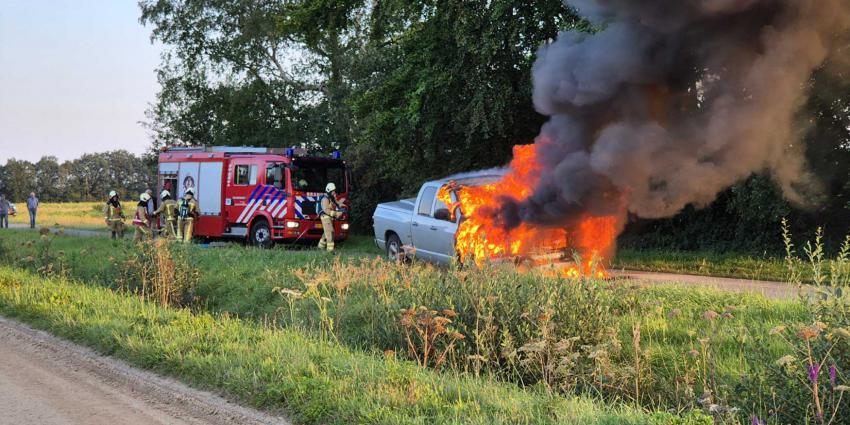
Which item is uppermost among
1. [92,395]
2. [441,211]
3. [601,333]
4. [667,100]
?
[667,100]

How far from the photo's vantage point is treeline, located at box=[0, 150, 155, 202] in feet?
331

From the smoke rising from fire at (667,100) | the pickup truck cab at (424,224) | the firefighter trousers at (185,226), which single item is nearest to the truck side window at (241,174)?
the firefighter trousers at (185,226)

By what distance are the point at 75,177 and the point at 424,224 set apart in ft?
359

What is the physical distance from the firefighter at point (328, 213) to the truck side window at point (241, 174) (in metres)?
2.41

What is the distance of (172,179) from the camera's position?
21.5 m

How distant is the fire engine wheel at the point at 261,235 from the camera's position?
60.6 feet

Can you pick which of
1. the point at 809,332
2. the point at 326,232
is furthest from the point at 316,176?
the point at 809,332

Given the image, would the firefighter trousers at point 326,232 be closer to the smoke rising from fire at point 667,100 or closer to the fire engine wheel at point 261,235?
the fire engine wheel at point 261,235

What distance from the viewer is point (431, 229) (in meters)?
12.0

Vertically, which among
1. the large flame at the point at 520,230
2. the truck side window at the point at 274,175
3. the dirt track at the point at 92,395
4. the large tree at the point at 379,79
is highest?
the large tree at the point at 379,79

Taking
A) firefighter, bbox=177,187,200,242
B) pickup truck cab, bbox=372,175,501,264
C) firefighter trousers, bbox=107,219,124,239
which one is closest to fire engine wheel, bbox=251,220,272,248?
firefighter, bbox=177,187,200,242

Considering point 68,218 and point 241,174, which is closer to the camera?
point 241,174

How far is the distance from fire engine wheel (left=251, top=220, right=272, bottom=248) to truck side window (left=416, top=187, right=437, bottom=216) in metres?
7.10

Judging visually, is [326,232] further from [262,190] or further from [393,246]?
[393,246]
